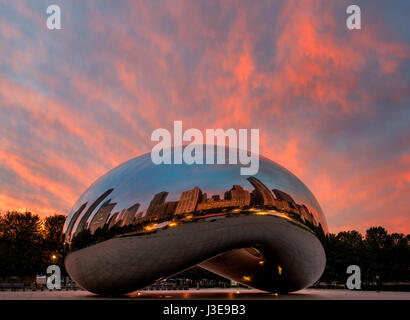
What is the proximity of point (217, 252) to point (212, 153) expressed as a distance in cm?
335

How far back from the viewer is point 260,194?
1280 centimetres

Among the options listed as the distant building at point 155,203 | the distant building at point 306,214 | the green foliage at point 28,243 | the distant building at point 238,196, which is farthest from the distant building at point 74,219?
the green foliage at point 28,243

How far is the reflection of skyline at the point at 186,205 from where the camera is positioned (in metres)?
12.0

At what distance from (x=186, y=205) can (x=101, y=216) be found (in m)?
2.73

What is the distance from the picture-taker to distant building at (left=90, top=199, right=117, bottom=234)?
40.9ft

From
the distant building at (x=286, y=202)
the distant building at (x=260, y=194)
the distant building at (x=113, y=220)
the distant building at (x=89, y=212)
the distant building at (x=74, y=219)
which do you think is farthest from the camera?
the distant building at (x=74, y=219)

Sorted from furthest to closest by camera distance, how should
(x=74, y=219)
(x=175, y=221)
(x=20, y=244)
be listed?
(x=20, y=244) → (x=74, y=219) → (x=175, y=221)

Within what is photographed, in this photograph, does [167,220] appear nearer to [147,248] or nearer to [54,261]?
[147,248]

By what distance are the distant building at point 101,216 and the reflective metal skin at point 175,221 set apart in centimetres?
3

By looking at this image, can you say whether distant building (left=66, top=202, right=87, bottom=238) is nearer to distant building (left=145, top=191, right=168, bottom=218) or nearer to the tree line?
distant building (left=145, top=191, right=168, bottom=218)

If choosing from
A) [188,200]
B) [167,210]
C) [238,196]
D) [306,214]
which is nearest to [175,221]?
[167,210]

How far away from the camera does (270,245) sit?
13492 mm

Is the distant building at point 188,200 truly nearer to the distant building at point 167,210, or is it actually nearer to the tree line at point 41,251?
the distant building at point 167,210

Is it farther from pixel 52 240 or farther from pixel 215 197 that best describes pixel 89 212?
pixel 52 240
